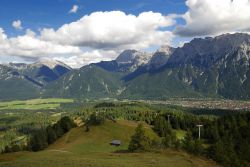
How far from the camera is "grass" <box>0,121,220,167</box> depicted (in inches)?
2776

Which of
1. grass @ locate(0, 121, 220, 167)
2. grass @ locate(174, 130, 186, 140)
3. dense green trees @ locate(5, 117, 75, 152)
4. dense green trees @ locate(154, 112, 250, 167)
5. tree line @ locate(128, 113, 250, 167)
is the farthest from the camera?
grass @ locate(174, 130, 186, 140)

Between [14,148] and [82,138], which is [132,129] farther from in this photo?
[14,148]

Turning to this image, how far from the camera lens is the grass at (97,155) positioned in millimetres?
70500

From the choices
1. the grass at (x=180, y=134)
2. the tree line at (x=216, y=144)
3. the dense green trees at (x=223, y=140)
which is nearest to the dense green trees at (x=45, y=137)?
the dense green trees at (x=223, y=140)

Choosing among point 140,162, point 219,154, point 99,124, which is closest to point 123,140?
point 99,124

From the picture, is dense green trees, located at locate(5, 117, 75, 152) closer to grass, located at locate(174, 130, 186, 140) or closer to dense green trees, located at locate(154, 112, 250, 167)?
dense green trees, located at locate(154, 112, 250, 167)

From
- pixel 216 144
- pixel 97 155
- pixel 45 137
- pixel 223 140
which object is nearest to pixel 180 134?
pixel 223 140

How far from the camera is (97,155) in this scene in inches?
3415

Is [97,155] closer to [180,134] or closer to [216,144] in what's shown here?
[216,144]

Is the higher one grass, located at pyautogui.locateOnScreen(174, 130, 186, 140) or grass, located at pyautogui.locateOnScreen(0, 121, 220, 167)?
grass, located at pyautogui.locateOnScreen(0, 121, 220, 167)

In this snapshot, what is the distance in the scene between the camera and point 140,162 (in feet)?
240

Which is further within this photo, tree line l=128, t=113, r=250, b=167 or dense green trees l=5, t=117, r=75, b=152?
dense green trees l=5, t=117, r=75, b=152

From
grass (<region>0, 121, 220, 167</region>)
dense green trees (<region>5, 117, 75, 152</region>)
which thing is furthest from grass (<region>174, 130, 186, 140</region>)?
dense green trees (<region>5, 117, 75, 152</region>)

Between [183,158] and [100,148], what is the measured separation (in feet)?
175
